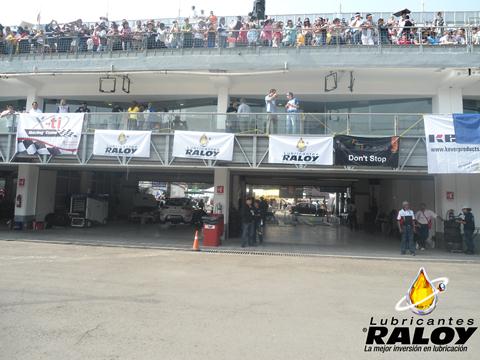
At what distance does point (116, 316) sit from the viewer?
5.94 meters

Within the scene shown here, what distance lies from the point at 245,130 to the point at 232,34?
554 centimetres

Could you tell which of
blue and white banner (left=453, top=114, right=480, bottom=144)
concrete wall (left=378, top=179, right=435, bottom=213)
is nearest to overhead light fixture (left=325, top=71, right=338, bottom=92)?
blue and white banner (left=453, top=114, right=480, bottom=144)

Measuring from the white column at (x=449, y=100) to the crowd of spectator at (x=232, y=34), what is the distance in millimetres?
1943

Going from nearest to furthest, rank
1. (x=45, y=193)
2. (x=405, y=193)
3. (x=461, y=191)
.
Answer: (x=461, y=191), (x=405, y=193), (x=45, y=193)

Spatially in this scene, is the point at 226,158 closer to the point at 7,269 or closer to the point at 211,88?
the point at 211,88

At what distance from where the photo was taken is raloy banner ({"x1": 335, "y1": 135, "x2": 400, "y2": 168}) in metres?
13.9

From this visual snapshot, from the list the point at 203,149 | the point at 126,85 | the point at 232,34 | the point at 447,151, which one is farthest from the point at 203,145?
the point at 447,151

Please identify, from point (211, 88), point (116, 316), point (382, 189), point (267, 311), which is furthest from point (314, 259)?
point (382, 189)

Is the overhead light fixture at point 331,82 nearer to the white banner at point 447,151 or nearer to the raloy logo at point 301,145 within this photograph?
the raloy logo at point 301,145

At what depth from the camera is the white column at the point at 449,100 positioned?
1677 cm

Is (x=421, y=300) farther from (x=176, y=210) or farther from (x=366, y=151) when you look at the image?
(x=176, y=210)

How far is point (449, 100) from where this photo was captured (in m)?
16.9

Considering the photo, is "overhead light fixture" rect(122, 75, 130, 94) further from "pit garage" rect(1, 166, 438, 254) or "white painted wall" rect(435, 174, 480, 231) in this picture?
"white painted wall" rect(435, 174, 480, 231)

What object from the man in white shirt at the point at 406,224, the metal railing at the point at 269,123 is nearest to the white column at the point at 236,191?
the metal railing at the point at 269,123
